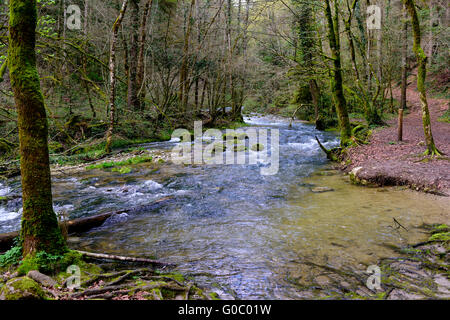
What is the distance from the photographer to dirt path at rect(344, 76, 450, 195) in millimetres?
7943

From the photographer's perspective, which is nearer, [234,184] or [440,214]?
[440,214]

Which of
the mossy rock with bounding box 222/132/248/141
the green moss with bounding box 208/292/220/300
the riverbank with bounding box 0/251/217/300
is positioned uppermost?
the mossy rock with bounding box 222/132/248/141

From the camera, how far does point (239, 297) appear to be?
3930 mm

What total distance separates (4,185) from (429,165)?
45.5 feet

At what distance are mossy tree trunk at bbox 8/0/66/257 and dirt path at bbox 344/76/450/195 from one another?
852 centimetres

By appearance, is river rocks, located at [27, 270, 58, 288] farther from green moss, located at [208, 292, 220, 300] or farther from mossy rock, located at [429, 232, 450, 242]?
mossy rock, located at [429, 232, 450, 242]

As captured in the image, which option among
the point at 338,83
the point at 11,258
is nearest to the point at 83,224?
the point at 11,258

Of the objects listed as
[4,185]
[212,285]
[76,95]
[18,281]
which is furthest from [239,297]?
[76,95]

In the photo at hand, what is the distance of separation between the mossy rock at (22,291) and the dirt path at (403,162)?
8.52 meters

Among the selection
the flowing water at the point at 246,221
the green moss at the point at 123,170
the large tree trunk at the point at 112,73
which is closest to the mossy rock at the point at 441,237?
the flowing water at the point at 246,221

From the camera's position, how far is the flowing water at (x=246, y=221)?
15.6 feet

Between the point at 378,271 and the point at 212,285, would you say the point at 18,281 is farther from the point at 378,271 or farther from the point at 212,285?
the point at 378,271

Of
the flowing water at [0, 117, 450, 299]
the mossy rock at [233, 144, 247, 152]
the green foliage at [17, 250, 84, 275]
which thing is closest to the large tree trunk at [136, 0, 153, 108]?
the mossy rock at [233, 144, 247, 152]

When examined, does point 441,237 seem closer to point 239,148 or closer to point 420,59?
point 420,59
